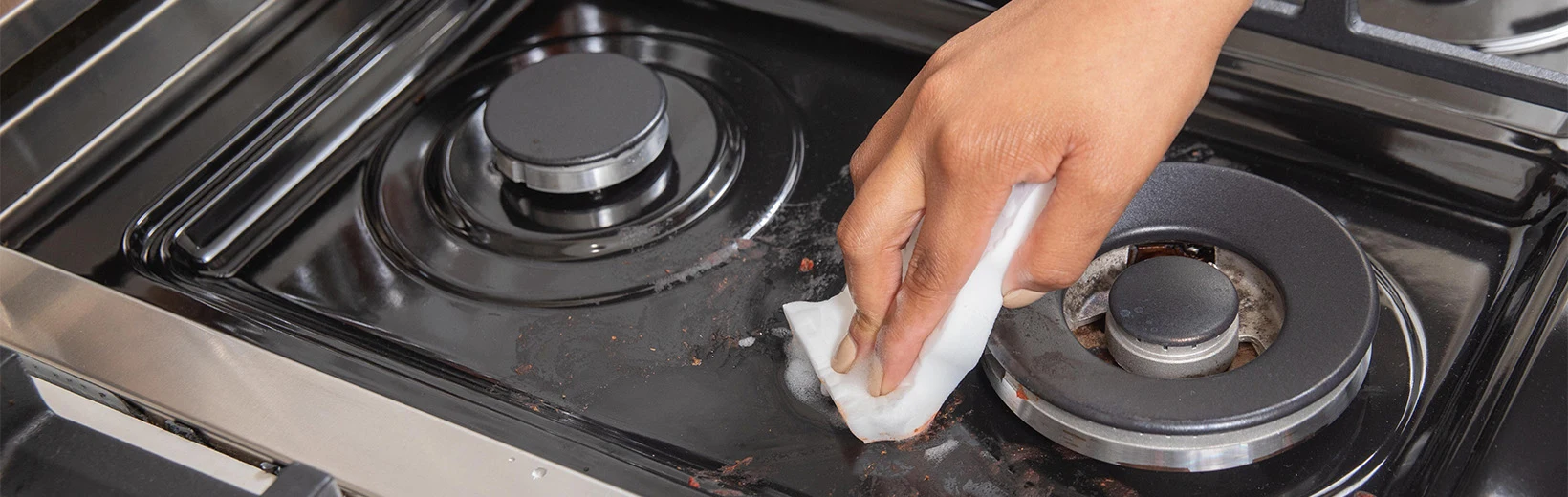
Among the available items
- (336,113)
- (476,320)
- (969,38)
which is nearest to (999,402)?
(969,38)

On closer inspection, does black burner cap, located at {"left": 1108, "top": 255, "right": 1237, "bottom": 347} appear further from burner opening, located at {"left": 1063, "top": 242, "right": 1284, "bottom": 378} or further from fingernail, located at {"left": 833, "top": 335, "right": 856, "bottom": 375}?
fingernail, located at {"left": 833, "top": 335, "right": 856, "bottom": 375}

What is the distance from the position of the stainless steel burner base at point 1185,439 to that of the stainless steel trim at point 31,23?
69cm

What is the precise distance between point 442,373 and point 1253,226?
56cm

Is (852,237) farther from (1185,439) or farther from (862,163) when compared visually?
(1185,439)

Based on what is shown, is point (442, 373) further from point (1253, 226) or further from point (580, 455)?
point (1253, 226)

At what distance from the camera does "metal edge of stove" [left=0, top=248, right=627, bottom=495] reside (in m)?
0.71

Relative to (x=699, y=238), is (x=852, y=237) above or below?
above

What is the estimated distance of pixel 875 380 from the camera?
74 centimetres

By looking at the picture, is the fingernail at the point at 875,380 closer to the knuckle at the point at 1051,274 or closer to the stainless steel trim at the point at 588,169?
the knuckle at the point at 1051,274

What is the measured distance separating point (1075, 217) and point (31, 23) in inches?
27.8

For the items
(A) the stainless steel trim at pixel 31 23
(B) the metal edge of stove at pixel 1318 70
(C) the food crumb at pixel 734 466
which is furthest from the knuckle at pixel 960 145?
(A) the stainless steel trim at pixel 31 23

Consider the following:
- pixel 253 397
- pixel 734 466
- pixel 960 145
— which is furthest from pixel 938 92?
pixel 253 397

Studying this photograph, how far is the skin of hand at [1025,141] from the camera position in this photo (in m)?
0.65

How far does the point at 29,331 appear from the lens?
839 millimetres
